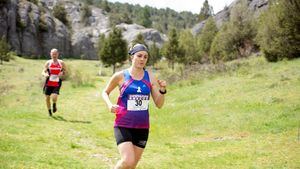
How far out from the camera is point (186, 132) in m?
14.5

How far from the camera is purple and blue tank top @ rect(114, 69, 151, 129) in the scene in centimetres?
640

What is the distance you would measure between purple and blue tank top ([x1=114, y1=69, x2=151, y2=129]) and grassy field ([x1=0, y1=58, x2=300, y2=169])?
113 inches

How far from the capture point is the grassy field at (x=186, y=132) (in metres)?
9.55

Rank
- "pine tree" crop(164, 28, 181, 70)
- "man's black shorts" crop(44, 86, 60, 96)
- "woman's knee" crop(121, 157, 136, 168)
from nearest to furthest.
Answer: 1. "woman's knee" crop(121, 157, 136, 168)
2. "man's black shorts" crop(44, 86, 60, 96)
3. "pine tree" crop(164, 28, 181, 70)

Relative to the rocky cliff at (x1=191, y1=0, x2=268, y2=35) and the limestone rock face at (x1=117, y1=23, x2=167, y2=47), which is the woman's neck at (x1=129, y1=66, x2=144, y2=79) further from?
the limestone rock face at (x1=117, y1=23, x2=167, y2=47)

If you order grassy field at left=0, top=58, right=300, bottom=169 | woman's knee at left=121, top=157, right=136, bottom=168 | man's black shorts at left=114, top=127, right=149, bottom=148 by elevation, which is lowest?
grassy field at left=0, top=58, right=300, bottom=169

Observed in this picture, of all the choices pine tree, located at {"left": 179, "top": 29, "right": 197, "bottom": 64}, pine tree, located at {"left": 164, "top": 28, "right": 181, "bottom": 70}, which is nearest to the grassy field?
pine tree, located at {"left": 164, "top": 28, "right": 181, "bottom": 70}

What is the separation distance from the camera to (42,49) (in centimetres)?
9569

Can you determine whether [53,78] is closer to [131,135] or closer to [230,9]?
[131,135]

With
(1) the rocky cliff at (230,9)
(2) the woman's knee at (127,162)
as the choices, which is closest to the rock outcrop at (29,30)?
Answer: (1) the rocky cliff at (230,9)

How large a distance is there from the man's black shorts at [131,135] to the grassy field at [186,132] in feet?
9.12

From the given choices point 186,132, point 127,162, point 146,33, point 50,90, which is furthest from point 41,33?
point 127,162

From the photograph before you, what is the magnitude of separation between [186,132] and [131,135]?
27.5ft

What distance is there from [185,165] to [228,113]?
7.15 meters
